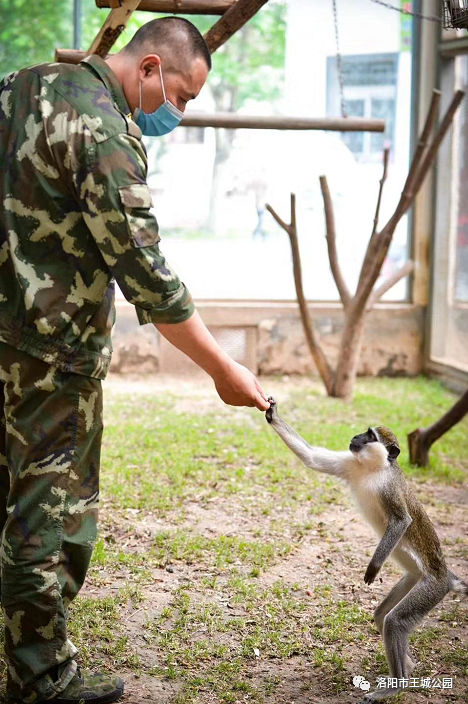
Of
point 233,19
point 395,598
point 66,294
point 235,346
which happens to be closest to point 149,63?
point 66,294

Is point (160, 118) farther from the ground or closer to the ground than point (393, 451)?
farther from the ground

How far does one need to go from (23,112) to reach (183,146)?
8.04m

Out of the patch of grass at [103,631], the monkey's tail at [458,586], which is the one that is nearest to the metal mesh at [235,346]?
the patch of grass at [103,631]

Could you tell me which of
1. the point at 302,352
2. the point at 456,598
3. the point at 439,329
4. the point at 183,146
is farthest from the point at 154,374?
the point at 456,598

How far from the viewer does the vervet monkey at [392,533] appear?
10.2ft

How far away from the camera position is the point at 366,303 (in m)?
8.22

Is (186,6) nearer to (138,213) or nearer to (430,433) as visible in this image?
(138,213)

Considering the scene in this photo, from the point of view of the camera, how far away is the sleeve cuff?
2.52m

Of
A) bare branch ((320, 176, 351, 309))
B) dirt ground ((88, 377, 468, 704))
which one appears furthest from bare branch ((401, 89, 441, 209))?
dirt ground ((88, 377, 468, 704))

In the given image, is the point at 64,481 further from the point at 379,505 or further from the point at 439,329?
the point at 439,329

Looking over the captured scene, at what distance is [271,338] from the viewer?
1012 centimetres

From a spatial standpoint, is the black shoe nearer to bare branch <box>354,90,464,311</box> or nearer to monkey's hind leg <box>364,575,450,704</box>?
monkey's hind leg <box>364,575,450,704</box>

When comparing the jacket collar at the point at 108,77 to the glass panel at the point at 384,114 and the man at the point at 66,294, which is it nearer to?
the man at the point at 66,294

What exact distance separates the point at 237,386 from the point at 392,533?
1.00m
